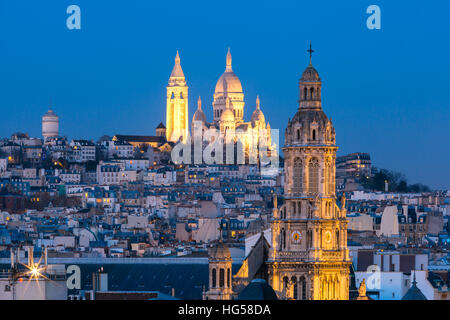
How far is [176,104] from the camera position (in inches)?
7653

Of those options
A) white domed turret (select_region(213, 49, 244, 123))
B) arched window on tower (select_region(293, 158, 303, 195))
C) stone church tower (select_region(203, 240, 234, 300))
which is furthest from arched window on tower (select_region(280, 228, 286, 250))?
white domed turret (select_region(213, 49, 244, 123))

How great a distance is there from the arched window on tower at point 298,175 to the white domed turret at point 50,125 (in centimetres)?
15421

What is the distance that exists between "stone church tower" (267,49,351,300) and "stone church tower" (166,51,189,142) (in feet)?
502

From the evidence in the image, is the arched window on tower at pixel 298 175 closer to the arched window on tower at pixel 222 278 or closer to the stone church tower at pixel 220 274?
the stone church tower at pixel 220 274

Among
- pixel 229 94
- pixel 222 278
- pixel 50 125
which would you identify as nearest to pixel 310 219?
pixel 222 278

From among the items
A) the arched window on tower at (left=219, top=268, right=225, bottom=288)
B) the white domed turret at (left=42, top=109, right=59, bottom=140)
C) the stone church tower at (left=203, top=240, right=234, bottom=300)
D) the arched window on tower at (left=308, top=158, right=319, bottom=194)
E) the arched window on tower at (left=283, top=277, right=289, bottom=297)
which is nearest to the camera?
the stone church tower at (left=203, top=240, right=234, bottom=300)

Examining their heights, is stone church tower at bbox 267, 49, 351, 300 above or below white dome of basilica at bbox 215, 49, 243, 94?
below

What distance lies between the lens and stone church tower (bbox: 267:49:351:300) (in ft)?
120

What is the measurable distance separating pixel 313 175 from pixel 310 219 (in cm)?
82

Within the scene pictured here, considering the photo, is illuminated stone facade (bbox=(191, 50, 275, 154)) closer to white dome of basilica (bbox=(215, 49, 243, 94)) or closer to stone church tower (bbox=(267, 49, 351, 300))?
white dome of basilica (bbox=(215, 49, 243, 94))

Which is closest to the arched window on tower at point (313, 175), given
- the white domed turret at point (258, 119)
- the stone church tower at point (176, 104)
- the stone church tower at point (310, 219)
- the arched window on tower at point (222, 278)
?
the stone church tower at point (310, 219)

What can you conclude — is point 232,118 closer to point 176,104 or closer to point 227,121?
point 227,121
